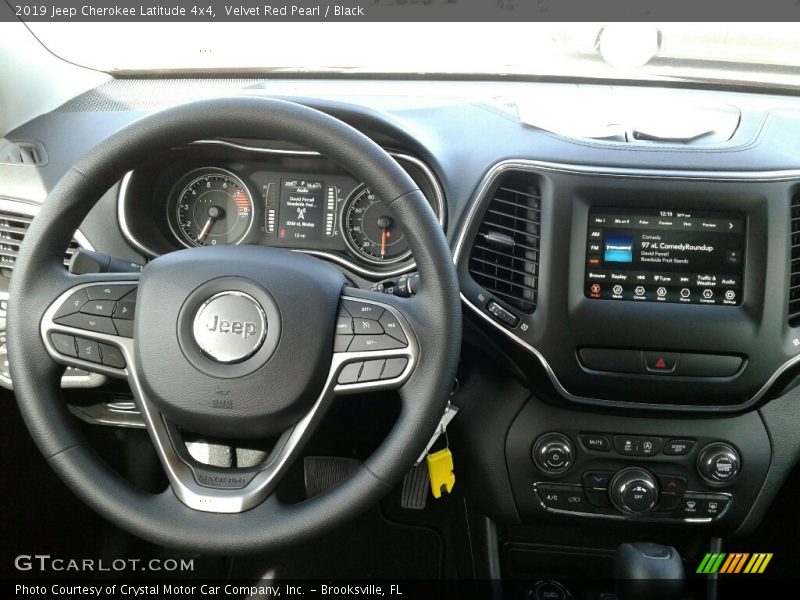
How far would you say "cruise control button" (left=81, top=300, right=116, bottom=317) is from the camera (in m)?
1.25

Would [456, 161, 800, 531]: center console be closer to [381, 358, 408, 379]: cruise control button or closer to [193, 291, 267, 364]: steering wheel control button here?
[381, 358, 408, 379]: cruise control button

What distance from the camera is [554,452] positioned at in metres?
1.70

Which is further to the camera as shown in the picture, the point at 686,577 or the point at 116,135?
the point at 686,577

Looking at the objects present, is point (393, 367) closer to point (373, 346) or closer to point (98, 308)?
point (373, 346)

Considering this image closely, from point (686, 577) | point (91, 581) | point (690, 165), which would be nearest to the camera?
point (690, 165)

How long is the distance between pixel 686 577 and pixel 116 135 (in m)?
1.59

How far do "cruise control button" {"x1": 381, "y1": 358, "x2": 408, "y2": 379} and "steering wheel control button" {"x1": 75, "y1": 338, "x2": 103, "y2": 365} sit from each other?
47 centimetres

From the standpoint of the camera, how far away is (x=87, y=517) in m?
2.11

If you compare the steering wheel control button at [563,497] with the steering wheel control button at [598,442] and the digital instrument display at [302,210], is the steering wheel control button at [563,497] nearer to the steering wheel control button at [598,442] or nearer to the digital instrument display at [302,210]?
the steering wheel control button at [598,442]

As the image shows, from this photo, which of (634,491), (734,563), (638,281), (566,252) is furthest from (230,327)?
(734,563)

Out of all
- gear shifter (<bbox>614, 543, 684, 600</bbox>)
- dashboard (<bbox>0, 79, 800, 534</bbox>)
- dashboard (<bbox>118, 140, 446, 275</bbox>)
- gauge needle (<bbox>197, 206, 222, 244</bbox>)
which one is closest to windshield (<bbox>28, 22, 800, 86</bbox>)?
dashboard (<bbox>0, 79, 800, 534</bbox>)
